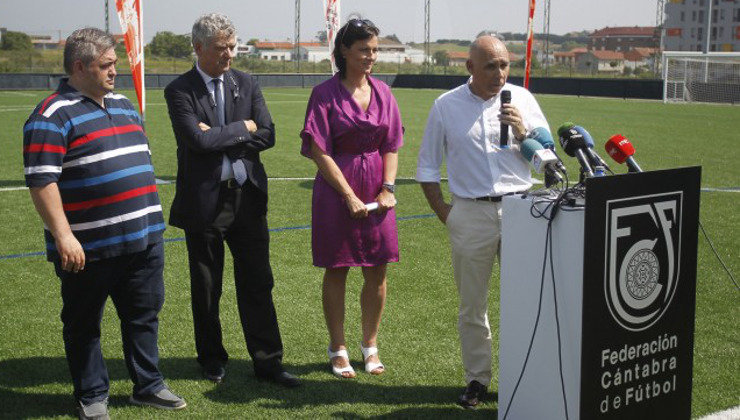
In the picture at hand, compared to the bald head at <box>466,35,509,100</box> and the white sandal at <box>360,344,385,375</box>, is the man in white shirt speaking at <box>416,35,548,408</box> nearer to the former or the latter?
the bald head at <box>466,35,509,100</box>

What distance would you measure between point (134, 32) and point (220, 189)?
20.5ft

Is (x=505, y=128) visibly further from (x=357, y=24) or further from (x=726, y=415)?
(x=726, y=415)

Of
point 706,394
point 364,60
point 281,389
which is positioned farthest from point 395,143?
point 706,394

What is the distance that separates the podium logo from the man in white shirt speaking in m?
0.81

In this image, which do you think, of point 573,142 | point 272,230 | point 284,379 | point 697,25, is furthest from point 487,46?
point 697,25

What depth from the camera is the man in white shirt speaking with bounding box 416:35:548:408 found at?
420 cm

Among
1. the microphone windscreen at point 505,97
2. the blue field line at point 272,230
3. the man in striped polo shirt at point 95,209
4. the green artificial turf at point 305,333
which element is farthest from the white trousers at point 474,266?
the blue field line at point 272,230

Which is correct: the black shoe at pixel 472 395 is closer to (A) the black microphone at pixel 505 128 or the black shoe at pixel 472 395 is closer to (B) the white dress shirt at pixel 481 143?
(B) the white dress shirt at pixel 481 143

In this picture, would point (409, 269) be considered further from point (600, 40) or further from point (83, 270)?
point (600, 40)

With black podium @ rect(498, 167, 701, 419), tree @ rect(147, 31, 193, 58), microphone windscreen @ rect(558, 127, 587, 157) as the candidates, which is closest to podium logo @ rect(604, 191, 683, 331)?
black podium @ rect(498, 167, 701, 419)

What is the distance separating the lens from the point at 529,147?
3.90 m

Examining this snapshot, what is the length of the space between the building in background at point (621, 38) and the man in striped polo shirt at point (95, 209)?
170791 millimetres

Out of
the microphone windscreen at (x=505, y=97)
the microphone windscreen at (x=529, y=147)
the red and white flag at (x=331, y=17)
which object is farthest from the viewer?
the red and white flag at (x=331, y=17)

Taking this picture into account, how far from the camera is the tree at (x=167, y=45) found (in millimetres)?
56250
